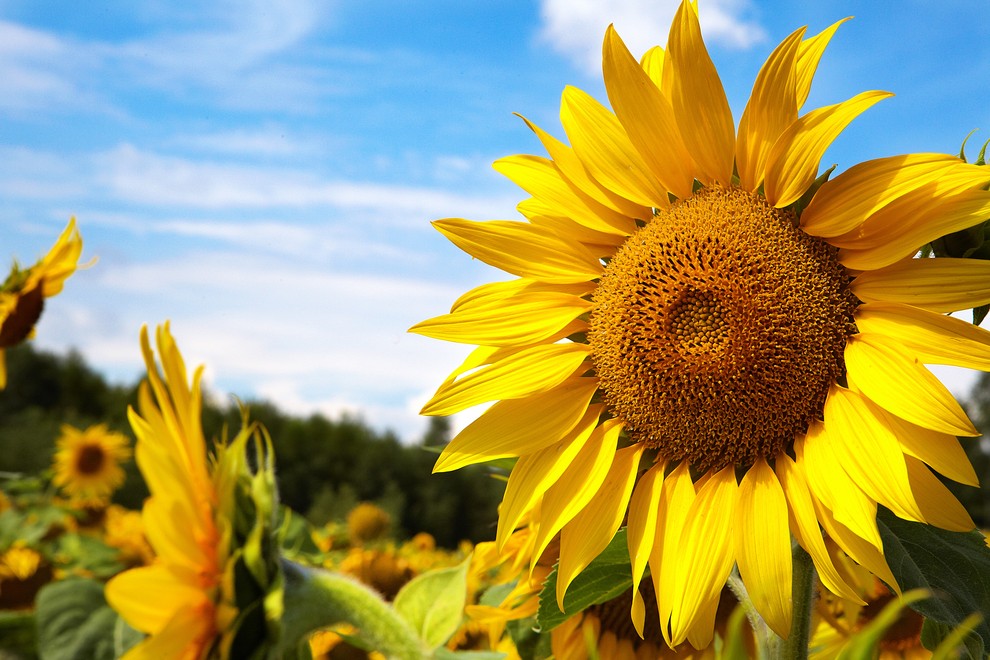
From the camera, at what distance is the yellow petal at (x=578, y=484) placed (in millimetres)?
1371

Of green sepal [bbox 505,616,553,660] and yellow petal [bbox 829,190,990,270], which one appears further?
green sepal [bbox 505,616,553,660]

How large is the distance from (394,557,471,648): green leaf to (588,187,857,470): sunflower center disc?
1.32 feet

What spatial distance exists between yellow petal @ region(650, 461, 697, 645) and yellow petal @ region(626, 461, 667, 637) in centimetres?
1

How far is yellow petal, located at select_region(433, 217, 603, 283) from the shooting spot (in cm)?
153

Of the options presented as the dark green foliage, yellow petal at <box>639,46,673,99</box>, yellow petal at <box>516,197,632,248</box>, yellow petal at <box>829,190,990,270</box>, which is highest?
yellow petal at <box>639,46,673,99</box>

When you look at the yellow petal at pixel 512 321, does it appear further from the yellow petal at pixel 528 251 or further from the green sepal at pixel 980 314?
the green sepal at pixel 980 314

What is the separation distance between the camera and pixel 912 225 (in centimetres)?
130

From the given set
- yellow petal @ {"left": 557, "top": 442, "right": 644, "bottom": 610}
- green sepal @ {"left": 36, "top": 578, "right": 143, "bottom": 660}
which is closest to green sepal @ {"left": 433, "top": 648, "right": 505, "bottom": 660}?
yellow petal @ {"left": 557, "top": 442, "right": 644, "bottom": 610}

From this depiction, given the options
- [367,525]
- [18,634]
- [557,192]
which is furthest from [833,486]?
[367,525]

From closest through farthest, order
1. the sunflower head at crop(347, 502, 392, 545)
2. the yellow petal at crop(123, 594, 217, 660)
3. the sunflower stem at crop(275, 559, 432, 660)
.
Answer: the yellow petal at crop(123, 594, 217, 660)
the sunflower stem at crop(275, 559, 432, 660)
the sunflower head at crop(347, 502, 392, 545)

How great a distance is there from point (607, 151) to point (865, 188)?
395 millimetres

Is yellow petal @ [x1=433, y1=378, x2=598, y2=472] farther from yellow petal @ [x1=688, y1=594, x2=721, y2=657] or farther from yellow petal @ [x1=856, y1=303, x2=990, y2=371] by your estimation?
yellow petal @ [x1=856, y1=303, x2=990, y2=371]

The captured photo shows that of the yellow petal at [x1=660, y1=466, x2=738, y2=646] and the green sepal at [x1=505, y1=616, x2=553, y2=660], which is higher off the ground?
the yellow petal at [x1=660, y1=466, x2=738, y2=646]

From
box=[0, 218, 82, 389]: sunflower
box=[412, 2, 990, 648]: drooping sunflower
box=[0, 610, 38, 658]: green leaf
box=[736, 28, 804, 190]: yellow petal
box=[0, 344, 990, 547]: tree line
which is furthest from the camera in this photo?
box=[0, 344, 990, 547]: tree line
